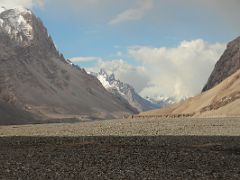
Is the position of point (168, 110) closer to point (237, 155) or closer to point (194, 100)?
point (194, 100)

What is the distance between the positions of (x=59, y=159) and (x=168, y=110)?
155 m

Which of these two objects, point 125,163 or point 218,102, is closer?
point 125,163

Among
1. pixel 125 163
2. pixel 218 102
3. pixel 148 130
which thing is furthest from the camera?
pixel 218 102

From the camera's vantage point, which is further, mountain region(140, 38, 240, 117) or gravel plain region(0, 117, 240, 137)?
mountain region(140, 38, 240, 117)

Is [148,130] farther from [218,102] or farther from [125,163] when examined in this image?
[218,102]

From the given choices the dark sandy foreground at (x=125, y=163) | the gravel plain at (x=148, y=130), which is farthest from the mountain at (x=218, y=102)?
the dark sandy foreground at (x=125, y=163)

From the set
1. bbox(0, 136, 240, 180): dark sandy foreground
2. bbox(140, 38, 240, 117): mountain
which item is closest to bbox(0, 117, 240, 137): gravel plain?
bbox(0, 136, 240, 180): dark sandy foreground

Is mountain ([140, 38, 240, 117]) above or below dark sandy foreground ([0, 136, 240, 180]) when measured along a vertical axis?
above

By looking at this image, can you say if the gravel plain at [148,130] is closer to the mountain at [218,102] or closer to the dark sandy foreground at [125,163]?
the dark sandy foreground at [125,163]

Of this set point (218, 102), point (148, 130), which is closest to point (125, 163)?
point (148, 130)

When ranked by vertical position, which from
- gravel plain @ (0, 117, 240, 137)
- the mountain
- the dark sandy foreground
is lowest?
the dark sandy foreground

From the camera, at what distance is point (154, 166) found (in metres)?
23.1

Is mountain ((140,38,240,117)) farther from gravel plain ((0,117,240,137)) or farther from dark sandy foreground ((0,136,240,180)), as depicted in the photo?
dark sandy foreground ((0,136,240,180))

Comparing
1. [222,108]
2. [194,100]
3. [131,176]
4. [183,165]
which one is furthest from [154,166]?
[194,100]
